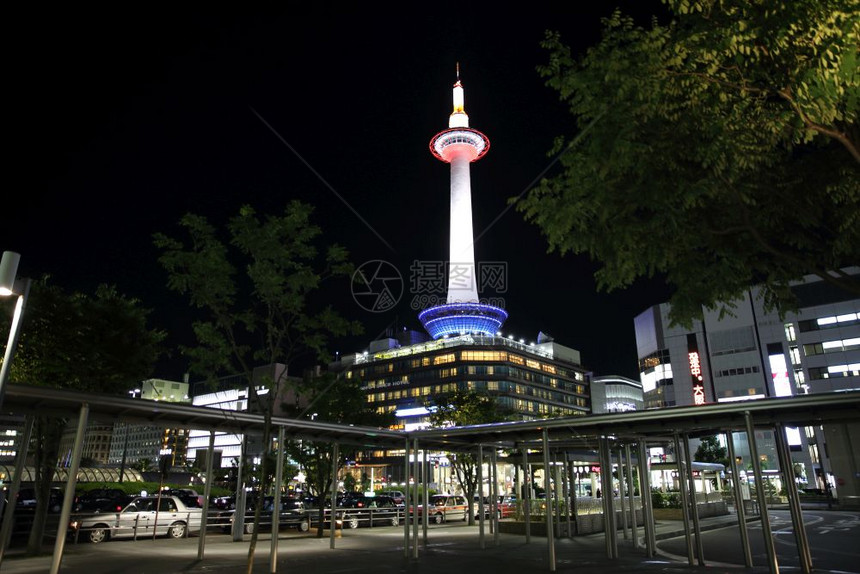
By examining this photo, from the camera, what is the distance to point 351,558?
18500 mm

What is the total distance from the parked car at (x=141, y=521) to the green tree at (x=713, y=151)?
21.7 metres

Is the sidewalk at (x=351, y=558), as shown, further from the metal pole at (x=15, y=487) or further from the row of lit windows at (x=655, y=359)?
the row of lit windows at (x=655, y=359)

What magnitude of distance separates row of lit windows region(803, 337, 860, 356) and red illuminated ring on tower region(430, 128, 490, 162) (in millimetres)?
80007

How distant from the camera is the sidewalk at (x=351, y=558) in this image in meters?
15.9

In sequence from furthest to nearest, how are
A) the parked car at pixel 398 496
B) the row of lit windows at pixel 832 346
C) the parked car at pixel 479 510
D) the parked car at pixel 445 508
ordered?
the row of lit windows at pixel 832 346, the parked car at pixel 398 496, the parked car at pixel 445 508, the parked car at pixel 479 510

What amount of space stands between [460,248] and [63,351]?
117 meters

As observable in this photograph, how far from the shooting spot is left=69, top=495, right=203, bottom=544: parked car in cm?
2292

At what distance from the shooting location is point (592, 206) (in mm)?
9828

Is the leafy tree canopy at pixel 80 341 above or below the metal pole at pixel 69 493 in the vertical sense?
above

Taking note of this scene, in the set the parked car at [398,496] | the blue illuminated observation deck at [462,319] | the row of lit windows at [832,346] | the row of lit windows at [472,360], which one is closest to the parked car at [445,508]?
the parked car at [398,496]

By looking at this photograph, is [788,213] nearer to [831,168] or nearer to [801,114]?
[831,168]

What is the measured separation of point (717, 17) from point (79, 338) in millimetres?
21096

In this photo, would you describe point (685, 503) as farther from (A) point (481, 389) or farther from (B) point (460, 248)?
(B) point (460, 248)

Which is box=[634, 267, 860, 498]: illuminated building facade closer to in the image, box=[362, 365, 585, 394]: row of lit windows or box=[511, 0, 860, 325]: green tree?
box=[362, 365, 585, 394]: row of lit windows
